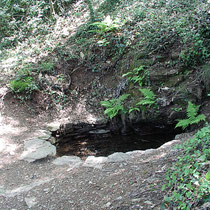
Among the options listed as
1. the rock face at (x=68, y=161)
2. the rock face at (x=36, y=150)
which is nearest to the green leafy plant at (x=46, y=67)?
the rock face at (x=36, y=150)

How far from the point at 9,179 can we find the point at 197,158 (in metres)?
4.19

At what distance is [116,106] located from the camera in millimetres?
7457

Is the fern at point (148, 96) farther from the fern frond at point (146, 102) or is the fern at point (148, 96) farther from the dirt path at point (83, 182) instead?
the dirt path at point (83, 182)

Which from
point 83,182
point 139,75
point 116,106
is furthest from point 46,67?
point 83,182

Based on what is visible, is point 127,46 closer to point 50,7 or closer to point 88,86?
point 88,86

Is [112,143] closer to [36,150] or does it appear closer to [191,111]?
[36,150]

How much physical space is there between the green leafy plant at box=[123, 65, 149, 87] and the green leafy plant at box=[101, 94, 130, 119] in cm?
62

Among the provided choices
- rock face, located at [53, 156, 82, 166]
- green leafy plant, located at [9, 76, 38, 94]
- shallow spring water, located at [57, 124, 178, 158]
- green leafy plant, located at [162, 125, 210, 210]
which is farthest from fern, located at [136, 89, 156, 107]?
green leafy plant, located at [9, 76, 38, 94]

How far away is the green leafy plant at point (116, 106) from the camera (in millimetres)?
7379

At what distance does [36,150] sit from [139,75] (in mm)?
4203

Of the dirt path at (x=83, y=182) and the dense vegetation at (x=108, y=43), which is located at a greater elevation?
the dense vegetation at (x=108, y=43)

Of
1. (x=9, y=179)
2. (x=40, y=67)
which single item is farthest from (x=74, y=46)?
(x=9, y=179)

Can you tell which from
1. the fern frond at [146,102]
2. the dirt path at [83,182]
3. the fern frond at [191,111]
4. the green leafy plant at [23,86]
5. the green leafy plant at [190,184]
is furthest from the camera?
the green leafy plant at [23,86]

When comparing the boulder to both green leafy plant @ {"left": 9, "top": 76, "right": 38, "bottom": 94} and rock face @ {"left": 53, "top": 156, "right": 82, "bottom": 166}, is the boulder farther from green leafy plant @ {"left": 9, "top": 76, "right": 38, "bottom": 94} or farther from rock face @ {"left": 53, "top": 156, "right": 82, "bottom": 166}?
green leafy plant @ {"left": 9, "top": 76, "right": 38, "bottom": 94}
